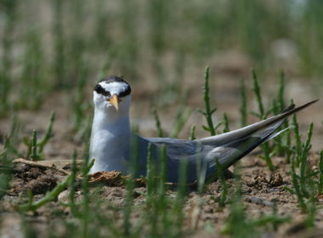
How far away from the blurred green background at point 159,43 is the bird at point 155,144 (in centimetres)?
234

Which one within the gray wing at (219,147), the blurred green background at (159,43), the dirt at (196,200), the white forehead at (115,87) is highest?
the blurred green background at (159,43)

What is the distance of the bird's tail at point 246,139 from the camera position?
4.22 meters

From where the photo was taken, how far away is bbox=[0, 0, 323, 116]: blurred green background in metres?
7.58

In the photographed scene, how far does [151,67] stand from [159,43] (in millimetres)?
605

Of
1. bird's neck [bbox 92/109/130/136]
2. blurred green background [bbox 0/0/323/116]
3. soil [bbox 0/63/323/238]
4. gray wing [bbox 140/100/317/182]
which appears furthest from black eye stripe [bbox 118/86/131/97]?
blurred green background [bbox 0/0/323/116]

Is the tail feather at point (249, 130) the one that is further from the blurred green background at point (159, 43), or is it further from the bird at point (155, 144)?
the blurred green background at point (159, 43)

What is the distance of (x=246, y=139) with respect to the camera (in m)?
4.31

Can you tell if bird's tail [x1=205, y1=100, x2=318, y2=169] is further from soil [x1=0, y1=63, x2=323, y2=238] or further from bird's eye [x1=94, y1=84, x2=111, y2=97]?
bird's eye [x1=94, y1=84, x2=111, y2=97]

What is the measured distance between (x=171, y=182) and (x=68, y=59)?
4.08m

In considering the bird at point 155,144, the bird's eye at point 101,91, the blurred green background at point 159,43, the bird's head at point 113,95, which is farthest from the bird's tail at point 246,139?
the blurred green background at point 159,43

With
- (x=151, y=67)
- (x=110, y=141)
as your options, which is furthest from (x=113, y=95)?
(x=151, y=67)

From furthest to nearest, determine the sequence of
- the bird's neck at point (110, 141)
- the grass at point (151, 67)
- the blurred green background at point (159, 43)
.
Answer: the blurred green background at point (159, 43), the bird's neck at point (110, 141), the grass at point (151, 67)

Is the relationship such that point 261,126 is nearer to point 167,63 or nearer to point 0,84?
point 0,84

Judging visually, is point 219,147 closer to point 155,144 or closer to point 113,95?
point 155,144
